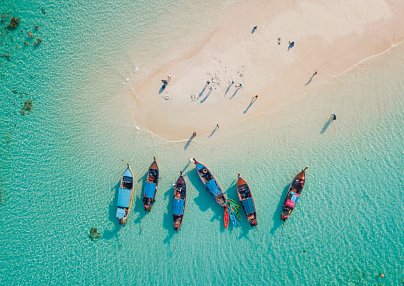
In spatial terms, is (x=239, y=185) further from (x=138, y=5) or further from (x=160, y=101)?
(x=138, y=5)

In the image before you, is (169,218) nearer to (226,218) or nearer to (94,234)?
(226,218)

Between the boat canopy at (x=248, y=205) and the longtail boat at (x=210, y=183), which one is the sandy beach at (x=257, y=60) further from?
the boat canopy at (x=248, y=205)

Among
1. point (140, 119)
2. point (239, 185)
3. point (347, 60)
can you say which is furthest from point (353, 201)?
point (140, 119)

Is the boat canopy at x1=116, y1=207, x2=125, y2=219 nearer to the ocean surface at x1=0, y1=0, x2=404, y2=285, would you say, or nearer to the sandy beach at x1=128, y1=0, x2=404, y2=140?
the ocean surface at x1=0, y1=0, x2=404, y2=285

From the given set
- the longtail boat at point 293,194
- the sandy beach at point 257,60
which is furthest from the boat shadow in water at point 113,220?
the longtail boat at point 293,194

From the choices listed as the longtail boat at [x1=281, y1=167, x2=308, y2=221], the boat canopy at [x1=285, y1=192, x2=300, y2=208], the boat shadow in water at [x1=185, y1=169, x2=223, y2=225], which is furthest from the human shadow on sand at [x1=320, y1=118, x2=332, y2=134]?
the boat shadow in water at [x1=185, y1=169, x2=223, y2=225]

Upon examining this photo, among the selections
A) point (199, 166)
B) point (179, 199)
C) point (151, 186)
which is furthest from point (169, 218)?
point (199, 166)

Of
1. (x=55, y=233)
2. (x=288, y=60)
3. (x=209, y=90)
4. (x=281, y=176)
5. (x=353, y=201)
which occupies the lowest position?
(x=55, y=233)
